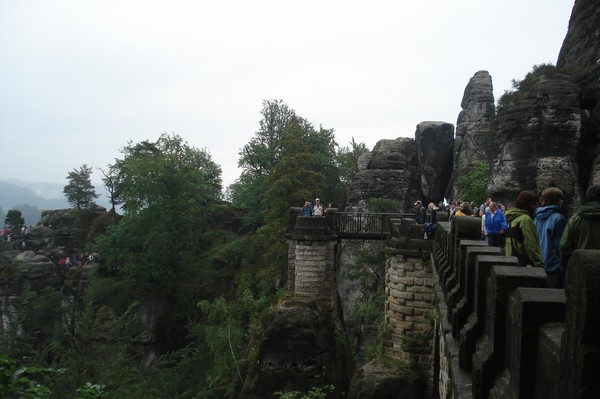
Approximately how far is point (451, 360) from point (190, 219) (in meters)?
28.9

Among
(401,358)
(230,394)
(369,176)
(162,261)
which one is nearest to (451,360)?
(401,358)

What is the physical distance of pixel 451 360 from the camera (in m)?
4.10

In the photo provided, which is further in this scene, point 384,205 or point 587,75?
point 384,205

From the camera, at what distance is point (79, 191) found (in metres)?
44.4

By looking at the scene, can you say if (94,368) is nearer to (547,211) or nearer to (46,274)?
(547,211)

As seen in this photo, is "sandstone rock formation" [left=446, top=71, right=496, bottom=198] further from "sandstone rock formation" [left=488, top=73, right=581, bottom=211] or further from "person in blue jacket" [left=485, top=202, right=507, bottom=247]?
"person in blue jacket" [left=485, top=202, right=507, bottom=247]

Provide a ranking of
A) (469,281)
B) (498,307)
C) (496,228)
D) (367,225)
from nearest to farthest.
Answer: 1. (498,307)
2. (469,281)
3. (496,228)
4. (367,225)

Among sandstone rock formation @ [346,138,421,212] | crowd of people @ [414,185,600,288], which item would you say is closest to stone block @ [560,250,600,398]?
crowd of people @ [414,185,600,288]

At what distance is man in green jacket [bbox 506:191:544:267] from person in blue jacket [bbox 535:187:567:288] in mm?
131

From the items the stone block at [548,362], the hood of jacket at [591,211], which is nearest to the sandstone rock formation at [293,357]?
the hood of jacket at [591,211]

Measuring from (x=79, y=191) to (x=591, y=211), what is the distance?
47.1m

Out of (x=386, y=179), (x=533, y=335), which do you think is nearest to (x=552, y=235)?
(x=533, y=335)

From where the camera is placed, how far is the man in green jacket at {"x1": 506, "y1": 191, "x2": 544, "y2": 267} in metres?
4.56

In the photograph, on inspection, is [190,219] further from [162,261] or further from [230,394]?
[230,394]
